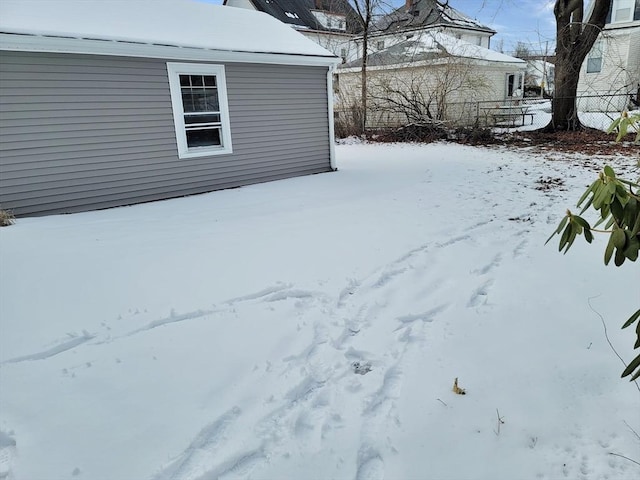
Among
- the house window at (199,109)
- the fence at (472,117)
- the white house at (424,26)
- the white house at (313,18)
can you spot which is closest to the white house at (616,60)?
the fence at (472,117)

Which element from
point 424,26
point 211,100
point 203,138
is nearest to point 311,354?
point 203,138

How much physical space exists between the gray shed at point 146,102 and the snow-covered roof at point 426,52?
33.8ft

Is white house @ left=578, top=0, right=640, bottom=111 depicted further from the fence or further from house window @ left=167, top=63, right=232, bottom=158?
house window @ left=167, top=63, right=232, bottom=158

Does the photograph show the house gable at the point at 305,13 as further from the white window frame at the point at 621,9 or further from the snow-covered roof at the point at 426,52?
the white window frame at the point at 621,9

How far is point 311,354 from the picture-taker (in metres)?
2.81

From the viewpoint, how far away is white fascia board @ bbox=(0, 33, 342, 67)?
19.0 ft

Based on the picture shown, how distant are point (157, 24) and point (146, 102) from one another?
1.57m

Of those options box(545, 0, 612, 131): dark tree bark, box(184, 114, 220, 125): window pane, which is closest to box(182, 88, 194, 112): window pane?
box(184, 114, 220, 125): window pane

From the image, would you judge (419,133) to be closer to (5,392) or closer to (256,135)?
(256,135)

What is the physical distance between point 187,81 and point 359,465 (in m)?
7.23

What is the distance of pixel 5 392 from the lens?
237 cm

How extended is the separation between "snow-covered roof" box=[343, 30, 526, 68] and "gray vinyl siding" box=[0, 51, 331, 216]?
11053mm

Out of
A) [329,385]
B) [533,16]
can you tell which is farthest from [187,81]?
[533,16]

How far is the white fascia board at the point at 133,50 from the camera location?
5.80 metres
